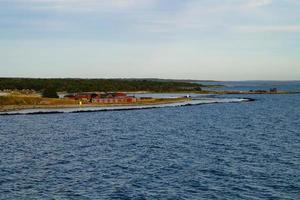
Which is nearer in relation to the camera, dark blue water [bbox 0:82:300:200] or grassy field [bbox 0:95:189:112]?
dark blue water [bbox 0:82:300:200]

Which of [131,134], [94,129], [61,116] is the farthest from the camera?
[61,116]

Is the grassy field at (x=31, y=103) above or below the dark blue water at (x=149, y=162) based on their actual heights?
above

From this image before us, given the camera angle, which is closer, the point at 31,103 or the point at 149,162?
the point at 149,162

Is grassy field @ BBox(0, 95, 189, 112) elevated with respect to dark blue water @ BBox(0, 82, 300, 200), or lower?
elevated

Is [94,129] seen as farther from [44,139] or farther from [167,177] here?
[167,177]

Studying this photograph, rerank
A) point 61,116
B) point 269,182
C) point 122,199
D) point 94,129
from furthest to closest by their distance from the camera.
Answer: point 61,116, point 94,129, point 269,182, point 122,199

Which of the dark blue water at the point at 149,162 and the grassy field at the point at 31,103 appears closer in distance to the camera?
the dark blue water at the point at 149,162

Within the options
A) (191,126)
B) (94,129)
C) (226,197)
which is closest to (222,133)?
(191,126)

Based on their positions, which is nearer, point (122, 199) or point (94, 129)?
point (122, 199)
